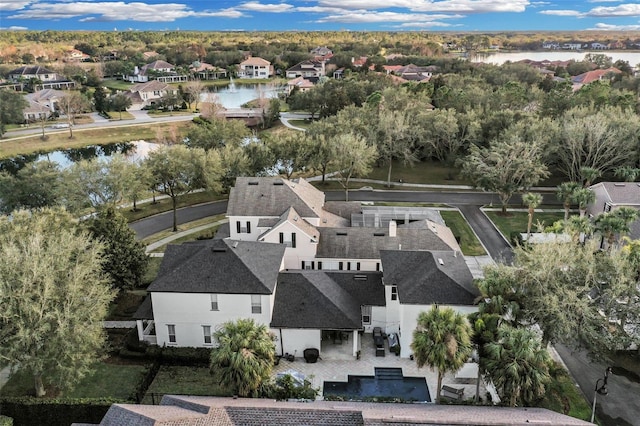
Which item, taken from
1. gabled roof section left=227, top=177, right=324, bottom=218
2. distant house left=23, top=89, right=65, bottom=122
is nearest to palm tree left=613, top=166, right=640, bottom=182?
gabled roof section left=227, top=177, right=324, bottom=218

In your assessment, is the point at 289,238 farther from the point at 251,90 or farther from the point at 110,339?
the point at 251,90

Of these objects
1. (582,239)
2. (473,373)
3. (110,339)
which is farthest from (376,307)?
(582,239)

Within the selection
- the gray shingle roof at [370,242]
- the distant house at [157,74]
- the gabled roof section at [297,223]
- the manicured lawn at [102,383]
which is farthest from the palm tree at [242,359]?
the distant house at [157,74]

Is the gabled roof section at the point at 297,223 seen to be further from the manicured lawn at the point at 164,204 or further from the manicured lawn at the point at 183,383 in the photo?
the manicured lawn at the point at 164,204

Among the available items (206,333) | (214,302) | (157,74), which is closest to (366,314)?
(214,302)

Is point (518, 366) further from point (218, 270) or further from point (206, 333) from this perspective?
point (206, 333)

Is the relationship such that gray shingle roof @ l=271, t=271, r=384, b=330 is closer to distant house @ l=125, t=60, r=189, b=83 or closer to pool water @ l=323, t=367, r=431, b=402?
pool water @ l=323, t=367, r=431, b=402
